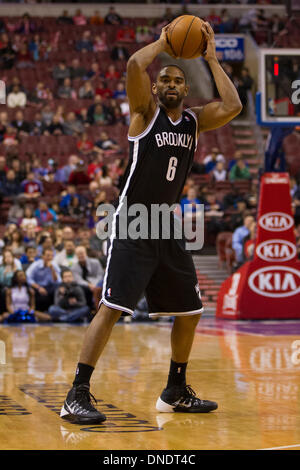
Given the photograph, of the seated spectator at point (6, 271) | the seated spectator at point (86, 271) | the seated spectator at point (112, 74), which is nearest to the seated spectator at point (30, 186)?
the seated spectator at point (86, 271)

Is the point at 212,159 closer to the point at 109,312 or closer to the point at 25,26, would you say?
the point at 25,26

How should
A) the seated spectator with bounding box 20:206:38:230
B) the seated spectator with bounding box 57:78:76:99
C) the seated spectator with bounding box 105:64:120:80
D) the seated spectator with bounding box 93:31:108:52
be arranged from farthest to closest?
the seated spectator with bounding box 93:31:108:52 → the seated spectator with bounding box 105:64:120:80 → the seated spectator with bounding box 57:78:76:99 → the seated spectator with bounding box 20:206:38:230

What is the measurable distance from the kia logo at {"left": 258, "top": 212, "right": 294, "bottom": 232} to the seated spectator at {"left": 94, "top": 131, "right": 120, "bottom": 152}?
7123 millimetres

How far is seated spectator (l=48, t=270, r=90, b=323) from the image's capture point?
13000 mm

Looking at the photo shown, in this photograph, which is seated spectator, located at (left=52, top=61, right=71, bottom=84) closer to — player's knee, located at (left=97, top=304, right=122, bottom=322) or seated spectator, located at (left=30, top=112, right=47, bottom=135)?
seated spectator, located at (left=30, top=112, right=47, bottom=135)

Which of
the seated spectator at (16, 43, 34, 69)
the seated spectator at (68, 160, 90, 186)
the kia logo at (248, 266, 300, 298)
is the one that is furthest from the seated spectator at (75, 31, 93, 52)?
the kia logo at (248, 266, 300, 298)

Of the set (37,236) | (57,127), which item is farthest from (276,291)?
(57,127)

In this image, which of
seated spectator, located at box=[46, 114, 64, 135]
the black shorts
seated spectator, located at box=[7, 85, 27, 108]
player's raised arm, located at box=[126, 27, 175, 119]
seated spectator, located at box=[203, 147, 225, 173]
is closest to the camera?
player's raised arm, located at box=[126, 27, 175, 119]

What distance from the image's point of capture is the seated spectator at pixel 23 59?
875 inches

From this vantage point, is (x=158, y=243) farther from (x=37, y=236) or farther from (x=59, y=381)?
(x=37, y=236)

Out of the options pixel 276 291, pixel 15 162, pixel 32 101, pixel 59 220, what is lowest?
pixel 276 291

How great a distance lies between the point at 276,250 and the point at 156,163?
334 inches

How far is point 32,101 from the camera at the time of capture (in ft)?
68.4
